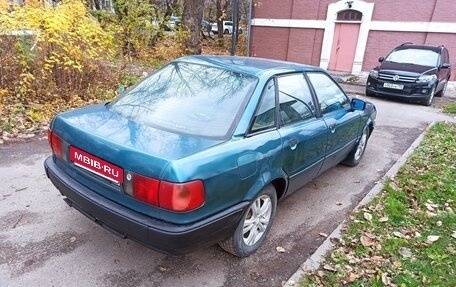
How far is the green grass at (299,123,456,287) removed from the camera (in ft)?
9.04

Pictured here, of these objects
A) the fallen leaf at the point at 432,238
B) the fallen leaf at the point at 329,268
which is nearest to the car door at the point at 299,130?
the fallen leaf at the point at 329,268

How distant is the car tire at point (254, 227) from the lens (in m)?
2.71

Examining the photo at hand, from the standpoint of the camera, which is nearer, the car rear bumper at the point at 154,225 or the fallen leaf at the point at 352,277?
the car rear bumper at the point at 154,225

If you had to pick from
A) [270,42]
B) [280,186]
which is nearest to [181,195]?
[280,186]

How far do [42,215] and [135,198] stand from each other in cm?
159

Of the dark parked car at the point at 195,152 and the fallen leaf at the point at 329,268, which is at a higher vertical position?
the dark parked car at the point at 195,152

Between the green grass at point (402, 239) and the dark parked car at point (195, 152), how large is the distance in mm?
696

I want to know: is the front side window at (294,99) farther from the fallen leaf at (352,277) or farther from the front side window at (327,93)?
the fallen leaf at (352,277)

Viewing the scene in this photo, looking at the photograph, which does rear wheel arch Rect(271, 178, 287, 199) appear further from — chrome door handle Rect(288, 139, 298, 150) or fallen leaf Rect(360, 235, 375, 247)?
fallen leaf Rect(360, 235, 375, 247)

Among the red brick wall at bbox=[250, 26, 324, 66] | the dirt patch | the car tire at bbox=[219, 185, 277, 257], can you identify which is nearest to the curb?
the car tire at bbox=[219, 185, 277, 257]

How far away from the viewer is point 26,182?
12.7 ft

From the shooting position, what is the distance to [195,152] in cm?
221

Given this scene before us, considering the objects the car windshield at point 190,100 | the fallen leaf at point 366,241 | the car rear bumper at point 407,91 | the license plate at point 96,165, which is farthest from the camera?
the car rear bumper at point 407,91

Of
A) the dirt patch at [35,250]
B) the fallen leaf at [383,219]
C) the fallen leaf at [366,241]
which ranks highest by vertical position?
the dirt patch at [35,250]
